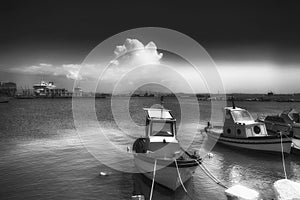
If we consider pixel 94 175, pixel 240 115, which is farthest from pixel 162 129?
pixel 240 115

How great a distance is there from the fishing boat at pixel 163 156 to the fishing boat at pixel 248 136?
12951mm

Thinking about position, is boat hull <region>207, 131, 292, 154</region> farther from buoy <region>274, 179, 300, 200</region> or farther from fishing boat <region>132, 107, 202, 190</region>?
buoy <region>274, 179, 300, 200</region>

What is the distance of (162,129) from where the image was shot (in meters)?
21.2

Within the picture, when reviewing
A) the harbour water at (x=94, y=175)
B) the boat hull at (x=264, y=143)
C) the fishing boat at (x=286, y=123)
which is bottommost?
the harbour water at (x=94, y=175)

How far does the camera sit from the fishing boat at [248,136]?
27547mm

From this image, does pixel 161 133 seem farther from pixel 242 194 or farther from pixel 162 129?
pixel 242 194

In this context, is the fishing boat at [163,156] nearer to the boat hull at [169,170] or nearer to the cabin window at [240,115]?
the boat hull at [169,170]

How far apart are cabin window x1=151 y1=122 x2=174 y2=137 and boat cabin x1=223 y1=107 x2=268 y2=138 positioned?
13986mm

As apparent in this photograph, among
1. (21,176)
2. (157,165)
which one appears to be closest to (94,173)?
(21,176)

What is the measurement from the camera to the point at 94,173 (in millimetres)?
21984

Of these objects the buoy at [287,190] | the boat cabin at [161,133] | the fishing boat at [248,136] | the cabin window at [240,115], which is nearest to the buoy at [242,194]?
the buoy at [287,190]

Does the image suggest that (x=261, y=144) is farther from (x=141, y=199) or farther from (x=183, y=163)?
(x=141, y=199)

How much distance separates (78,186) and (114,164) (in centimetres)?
628

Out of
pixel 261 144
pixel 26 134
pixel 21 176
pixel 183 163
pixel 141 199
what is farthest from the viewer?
pixel 26 134
